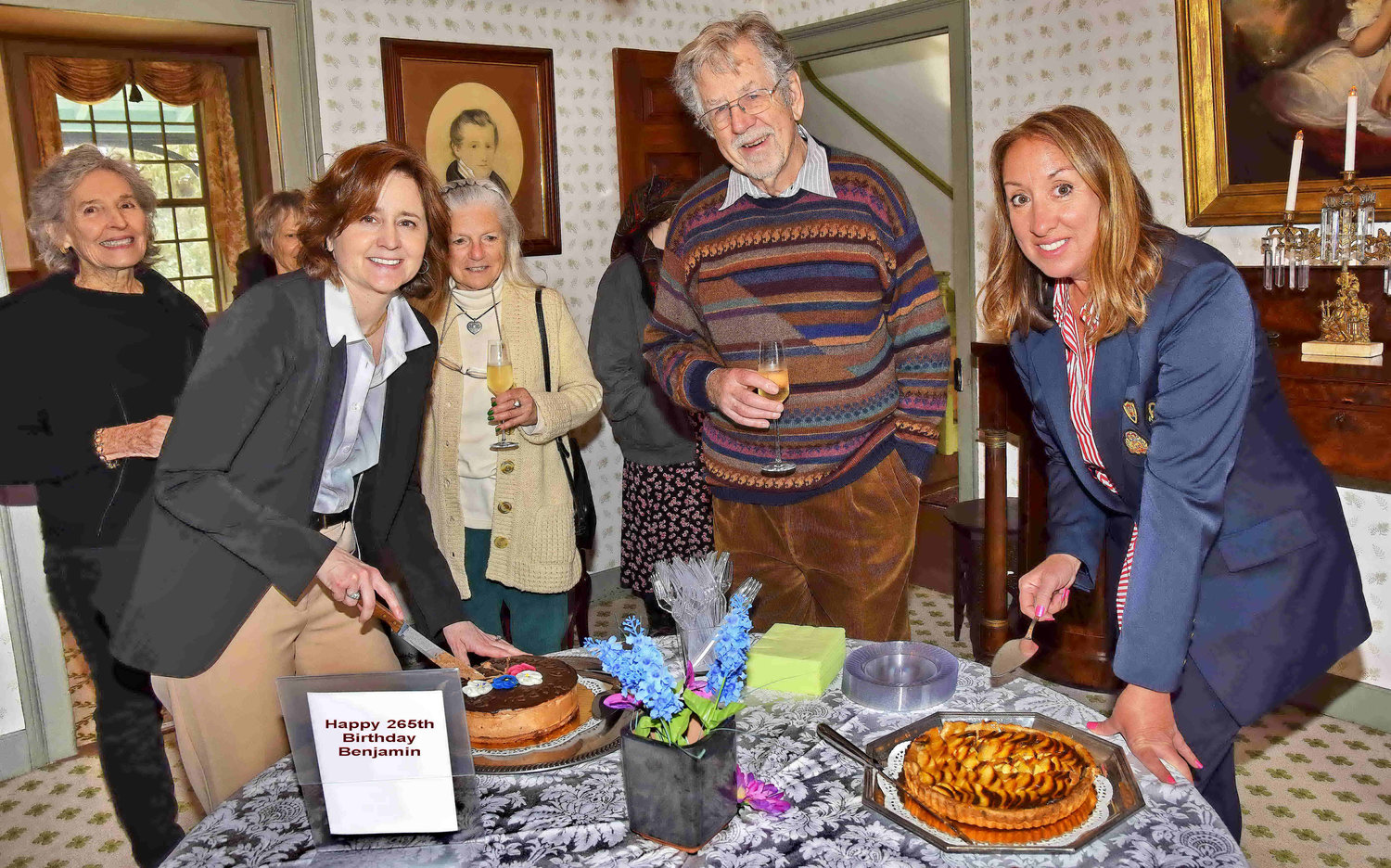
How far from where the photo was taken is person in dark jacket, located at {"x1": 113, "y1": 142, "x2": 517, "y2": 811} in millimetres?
1769

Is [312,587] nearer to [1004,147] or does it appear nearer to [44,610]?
[1004,147]

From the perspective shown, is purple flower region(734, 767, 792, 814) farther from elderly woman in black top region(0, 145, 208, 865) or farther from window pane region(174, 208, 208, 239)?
window pane region(174, 208, 208, 239)

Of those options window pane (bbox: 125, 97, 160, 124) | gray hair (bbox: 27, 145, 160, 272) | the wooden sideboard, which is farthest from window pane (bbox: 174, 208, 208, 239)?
the wooden sideboard

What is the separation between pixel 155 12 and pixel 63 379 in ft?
4.75

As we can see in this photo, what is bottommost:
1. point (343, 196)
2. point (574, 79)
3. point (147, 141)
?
point (343, 196)

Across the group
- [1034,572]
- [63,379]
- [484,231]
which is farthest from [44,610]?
[1034,572]

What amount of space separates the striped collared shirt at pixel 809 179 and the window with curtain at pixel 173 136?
5.65 metres

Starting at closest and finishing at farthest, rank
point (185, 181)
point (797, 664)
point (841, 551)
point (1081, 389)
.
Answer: point (797, 664) → point (1081, 389) → point (841, 551) → point (185, 181)

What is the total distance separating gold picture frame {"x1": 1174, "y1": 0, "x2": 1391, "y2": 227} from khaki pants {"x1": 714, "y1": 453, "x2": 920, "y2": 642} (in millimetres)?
1858

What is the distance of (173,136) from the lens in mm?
7117

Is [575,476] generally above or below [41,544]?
above

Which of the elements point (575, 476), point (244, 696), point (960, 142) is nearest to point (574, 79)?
point (960, 142)

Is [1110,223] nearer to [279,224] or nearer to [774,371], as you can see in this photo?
[774,371]

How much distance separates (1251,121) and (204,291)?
6.43 metres
